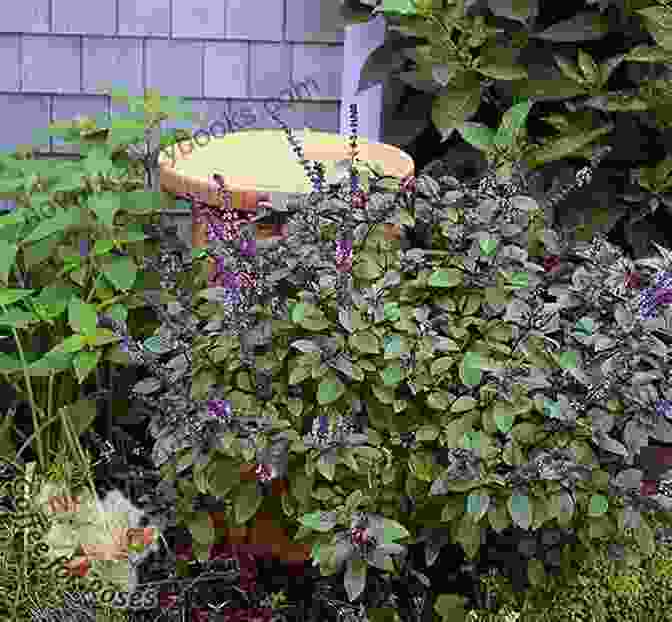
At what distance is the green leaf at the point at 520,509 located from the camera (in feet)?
7.86

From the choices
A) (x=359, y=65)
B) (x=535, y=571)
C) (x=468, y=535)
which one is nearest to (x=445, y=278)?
(x=468, y=535)

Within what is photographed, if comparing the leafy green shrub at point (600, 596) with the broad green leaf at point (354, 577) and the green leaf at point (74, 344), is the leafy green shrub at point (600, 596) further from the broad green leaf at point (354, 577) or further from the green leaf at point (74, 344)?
the green leaf at point (74, 344)

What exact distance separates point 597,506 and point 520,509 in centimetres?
17

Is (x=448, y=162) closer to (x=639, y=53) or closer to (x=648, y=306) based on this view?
(x=639, y=53)

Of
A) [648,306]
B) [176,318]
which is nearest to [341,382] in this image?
[176,318]

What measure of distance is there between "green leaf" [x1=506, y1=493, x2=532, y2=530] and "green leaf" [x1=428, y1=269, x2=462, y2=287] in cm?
48

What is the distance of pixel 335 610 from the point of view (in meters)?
2.68

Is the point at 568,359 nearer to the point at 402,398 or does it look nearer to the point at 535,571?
the point at 402,398

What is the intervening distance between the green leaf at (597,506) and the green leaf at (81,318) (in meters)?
1.30

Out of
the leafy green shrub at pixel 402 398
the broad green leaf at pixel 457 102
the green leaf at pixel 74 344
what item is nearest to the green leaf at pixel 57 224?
the green leaf at pixel 74 344

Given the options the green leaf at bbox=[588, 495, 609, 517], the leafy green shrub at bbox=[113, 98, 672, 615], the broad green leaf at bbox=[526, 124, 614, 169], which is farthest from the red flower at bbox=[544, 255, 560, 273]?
the broad green leaf at bbox=[526, 124, 614, 169]

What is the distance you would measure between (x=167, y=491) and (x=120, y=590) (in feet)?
0.80

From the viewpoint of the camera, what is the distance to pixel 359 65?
4.16m

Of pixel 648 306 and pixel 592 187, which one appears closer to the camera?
pixel 648 306
